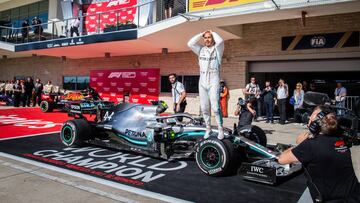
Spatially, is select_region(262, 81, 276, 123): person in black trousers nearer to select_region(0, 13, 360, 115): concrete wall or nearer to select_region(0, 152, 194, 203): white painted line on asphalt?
select_region(0, 13, 360, 115): concrete wall

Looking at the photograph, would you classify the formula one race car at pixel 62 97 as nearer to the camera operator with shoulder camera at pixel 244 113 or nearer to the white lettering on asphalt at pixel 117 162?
the white lettering on asphalt at pixel 117 162

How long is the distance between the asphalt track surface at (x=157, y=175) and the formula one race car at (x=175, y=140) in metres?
0.15

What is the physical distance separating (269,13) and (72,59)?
14.7m

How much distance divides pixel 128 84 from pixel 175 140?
1247 cm

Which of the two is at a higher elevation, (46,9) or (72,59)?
(46,9)

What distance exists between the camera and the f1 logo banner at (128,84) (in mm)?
15967

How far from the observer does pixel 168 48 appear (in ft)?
46.8

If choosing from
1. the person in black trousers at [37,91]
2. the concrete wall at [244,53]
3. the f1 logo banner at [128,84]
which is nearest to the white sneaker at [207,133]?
the concrete wall at [244,53]

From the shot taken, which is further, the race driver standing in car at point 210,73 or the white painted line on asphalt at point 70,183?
the race driver standing in car at point 210,73

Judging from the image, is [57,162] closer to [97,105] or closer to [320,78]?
[97,105]

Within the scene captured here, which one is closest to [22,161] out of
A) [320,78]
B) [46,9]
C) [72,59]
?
[320,78]

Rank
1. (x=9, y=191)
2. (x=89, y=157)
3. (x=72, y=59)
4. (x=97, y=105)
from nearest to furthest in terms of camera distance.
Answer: (x=9, y=191), (x=89, y=157), (x=97, y=105), (x=72, y=59)

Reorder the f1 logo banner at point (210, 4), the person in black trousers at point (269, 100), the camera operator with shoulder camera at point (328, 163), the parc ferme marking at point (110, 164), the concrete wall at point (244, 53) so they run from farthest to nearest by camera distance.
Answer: the person in black trousers at point (269, 100) < the concrete wall at point (244, 53) < the f1 logo banner at point (210, 4) < the parc ferme marking at point (110, 164) < the camera operator with shoulder camera at point (328, 163)

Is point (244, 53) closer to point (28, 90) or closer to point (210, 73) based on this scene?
point (210, 73)
